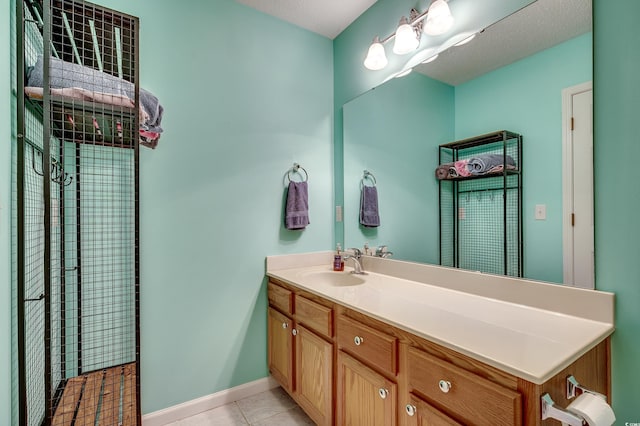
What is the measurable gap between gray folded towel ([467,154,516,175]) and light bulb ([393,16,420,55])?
30.1 inches

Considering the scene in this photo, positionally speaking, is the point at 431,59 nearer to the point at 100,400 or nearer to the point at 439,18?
the point at 439,18

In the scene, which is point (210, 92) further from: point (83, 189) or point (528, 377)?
point (528, 377)

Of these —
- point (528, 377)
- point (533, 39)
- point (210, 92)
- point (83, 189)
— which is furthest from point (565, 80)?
point (83, 189)

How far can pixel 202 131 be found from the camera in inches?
71.2

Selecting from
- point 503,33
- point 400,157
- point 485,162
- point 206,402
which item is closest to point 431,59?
point 503,33

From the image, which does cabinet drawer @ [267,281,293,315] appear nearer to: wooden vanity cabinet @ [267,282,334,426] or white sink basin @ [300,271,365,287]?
wooden vanity cabinet @ [267,282,334,426]

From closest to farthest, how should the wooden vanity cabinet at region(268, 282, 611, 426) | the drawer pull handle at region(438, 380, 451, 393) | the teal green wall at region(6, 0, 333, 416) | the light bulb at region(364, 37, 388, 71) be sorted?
1. the wooden vanity cabinet at region(268, 282, 611, 426)
2. the drawer pull handle at region(438, 380, 451, 393)
3. the teal green wall at region(6, 0, 333, 416)
4. the light bulb at region(364, 37, 388, 71)

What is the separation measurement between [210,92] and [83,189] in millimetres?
891

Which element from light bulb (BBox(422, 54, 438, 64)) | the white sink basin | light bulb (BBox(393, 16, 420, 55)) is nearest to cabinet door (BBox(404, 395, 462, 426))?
the white sink basin

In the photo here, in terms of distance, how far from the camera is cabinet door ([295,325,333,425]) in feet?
4.73

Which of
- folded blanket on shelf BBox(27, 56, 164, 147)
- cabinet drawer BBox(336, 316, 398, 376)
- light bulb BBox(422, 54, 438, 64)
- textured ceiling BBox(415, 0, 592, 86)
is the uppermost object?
light bulb BBox(422, 54, 438, 64)

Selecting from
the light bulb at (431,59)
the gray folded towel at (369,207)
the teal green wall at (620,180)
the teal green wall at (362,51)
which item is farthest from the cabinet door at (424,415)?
the light bulb at (431,59)

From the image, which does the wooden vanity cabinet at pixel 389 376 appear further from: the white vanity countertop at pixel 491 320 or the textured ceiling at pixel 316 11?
the textured ceiling at pixel 316 11

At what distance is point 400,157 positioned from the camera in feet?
6.13
